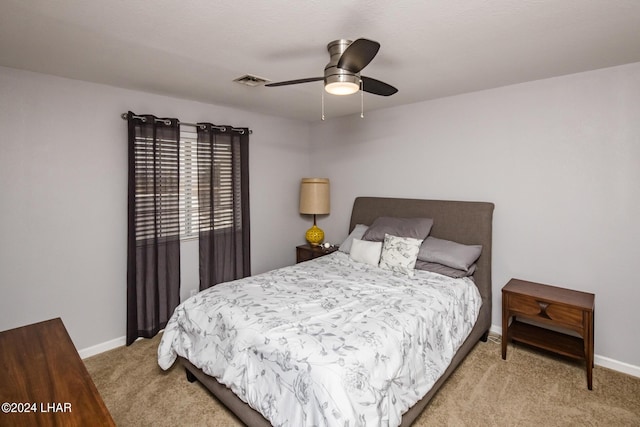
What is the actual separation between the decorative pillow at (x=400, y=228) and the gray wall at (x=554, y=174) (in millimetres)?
403

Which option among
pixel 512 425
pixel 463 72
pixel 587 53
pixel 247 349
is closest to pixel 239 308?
pixel 247 349

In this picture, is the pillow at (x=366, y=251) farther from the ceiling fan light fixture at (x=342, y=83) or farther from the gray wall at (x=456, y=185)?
the ceiling fan light fixture at (x=342, y=83)

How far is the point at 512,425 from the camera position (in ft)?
6.44

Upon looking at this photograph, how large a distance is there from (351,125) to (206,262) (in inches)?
95.3

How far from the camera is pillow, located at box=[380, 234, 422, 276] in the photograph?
2910 mm

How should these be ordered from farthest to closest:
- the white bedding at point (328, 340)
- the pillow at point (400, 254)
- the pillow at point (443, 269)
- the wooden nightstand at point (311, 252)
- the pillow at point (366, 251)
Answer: the wooden nightstand at point (311, 252), the pillow at point (366, 251), the pillow at point (400, 254), the pillow at point (443, 269), the white bedding at point (328, 340)

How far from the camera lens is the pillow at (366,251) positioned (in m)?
3.11

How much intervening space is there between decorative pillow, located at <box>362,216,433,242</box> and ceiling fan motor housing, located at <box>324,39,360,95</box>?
171 centimetres

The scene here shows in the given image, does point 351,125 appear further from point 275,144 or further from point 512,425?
point 512,425

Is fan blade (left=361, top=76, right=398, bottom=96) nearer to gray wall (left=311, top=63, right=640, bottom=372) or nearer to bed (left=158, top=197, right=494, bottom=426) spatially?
gray wall (left=311, top=63, right=640, bottom=372)

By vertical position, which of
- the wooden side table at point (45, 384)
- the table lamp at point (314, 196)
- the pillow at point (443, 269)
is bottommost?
the wooden side table at point (45, 384)

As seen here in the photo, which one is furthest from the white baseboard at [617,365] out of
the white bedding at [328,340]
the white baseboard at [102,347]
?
the white baseboard at [102,347]

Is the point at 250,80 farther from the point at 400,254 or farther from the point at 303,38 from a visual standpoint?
the point at 400,254

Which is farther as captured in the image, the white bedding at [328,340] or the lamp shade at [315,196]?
the lamp shade at [315,196]
